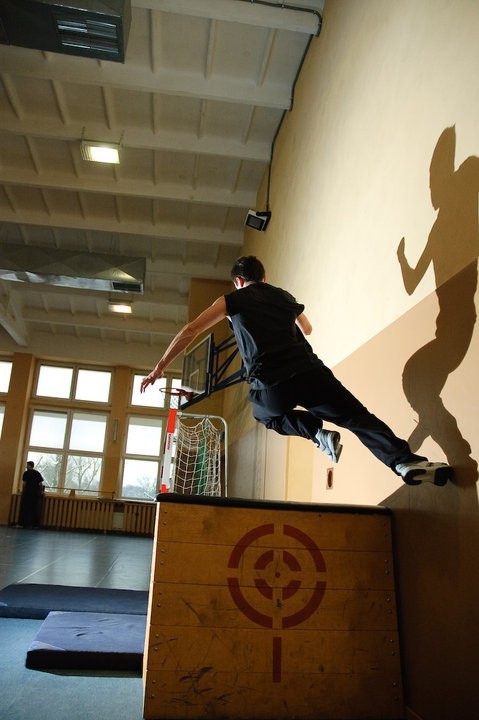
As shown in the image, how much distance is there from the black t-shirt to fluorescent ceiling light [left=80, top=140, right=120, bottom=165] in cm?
555

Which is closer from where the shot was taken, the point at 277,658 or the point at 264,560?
the point at 277,658

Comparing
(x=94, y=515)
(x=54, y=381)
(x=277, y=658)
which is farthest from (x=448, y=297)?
(x=54, y=381)

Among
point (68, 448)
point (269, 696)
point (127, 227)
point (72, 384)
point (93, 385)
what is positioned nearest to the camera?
point (269, 696)

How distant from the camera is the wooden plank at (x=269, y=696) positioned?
2.09 metres

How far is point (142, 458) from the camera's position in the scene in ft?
50.7

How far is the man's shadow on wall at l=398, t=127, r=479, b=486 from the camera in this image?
7.20ft

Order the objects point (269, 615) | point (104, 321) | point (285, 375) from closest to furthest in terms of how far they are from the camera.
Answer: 1. point (269, 615)
2. point (285, 375)
3. point (104, 321)

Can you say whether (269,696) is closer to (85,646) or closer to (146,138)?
(85,646)

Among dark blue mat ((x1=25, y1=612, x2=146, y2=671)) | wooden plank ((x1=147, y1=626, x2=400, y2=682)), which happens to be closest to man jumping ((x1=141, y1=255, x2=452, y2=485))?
wooden plank ((x1=147, y1=626, x2=400, y2=682))

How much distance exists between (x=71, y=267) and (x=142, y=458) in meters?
6.75

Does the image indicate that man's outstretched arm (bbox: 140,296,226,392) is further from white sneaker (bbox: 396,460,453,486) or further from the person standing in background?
the person standing in background

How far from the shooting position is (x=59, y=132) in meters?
7.67


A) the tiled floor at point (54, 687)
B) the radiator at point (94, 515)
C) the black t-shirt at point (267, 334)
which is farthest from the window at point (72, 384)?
the black t-shirt at point (267, 334)

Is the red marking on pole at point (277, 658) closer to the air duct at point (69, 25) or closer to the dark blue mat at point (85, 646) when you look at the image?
the dark blue mat at point (85, 646)
